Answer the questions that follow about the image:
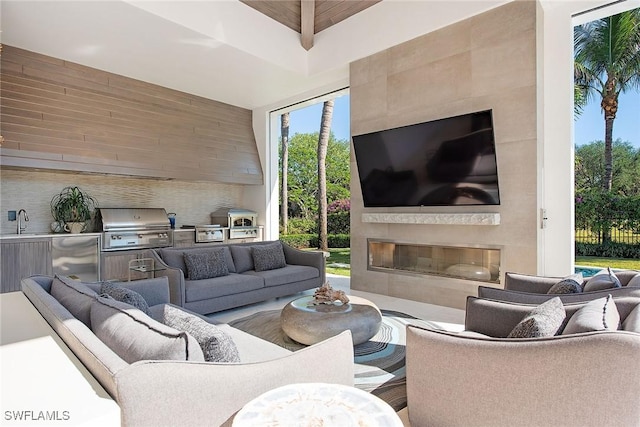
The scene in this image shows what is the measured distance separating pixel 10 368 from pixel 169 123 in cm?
542

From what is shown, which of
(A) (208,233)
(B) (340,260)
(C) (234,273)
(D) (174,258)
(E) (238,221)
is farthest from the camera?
(B) (340,260)

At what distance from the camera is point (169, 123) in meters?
6.02

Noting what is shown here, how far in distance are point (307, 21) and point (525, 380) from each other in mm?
5566

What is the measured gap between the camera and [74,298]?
185 centimetres

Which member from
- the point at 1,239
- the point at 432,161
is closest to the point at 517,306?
the point at 432,161

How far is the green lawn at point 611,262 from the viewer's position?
4.22m

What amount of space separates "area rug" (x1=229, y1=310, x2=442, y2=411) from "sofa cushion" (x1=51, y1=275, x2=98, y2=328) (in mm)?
1615

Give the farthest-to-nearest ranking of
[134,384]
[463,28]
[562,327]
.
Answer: [463,28] < [562,327] < [134,384]

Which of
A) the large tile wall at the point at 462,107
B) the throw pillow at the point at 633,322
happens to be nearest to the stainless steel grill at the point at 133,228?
the large tile wall at the point at 462,107

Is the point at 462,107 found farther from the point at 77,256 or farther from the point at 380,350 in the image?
the point at 77,256

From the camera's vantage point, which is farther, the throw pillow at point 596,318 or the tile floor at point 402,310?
the tile floor at point 402,310

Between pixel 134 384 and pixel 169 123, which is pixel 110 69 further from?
pixel 134 384

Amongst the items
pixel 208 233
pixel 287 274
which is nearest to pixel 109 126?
pixel 208 233

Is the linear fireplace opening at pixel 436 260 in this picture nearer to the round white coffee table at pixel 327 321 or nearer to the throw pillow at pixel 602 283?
the round white coffee table at pixel 327 321
